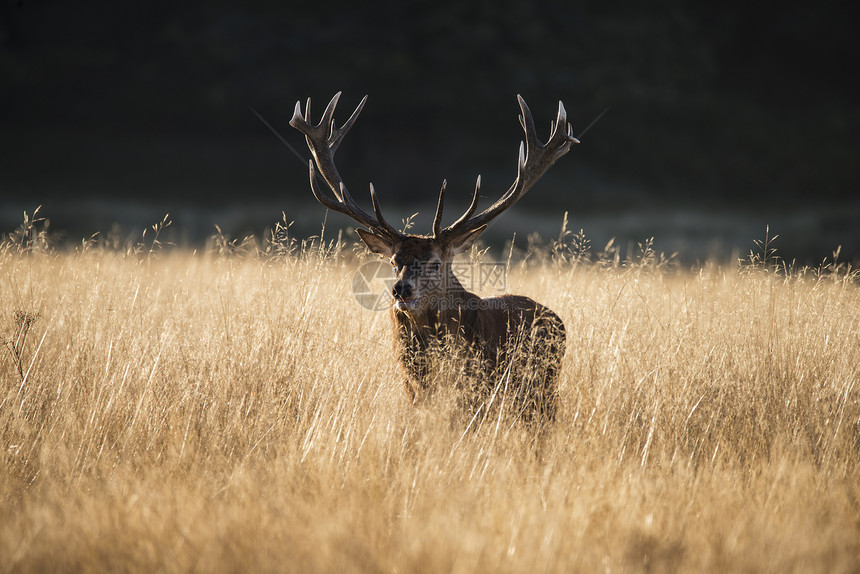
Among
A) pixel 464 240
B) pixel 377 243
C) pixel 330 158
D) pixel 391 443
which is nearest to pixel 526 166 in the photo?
pixel 464 240

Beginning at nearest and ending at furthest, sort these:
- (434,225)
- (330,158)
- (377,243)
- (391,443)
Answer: (391,443), (434,225), (377,243), (330,158)

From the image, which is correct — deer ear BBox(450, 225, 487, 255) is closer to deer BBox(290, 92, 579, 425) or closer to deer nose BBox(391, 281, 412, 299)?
deer BBox(290, 92, 579, 425)

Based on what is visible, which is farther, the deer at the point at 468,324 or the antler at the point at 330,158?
the antler at the point at 330,158

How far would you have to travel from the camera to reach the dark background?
30.5m

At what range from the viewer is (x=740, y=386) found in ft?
13.4

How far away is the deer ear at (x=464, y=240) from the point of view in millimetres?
4691

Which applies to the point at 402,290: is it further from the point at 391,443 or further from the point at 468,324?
the point at 391,443

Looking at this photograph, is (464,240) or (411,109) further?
(411,109)

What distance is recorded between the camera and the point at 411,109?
3158 cm

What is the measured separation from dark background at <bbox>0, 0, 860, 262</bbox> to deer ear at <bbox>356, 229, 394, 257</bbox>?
23785mm

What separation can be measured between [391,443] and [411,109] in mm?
29835

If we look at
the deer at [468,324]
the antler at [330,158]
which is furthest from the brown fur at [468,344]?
the antler at [330,158]

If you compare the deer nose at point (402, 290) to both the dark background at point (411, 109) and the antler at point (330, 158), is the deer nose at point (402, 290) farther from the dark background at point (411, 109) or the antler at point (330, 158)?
the dark background at point (411, 109)

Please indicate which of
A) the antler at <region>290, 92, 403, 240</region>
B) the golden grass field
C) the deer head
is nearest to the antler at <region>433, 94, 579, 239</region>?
the deer head
